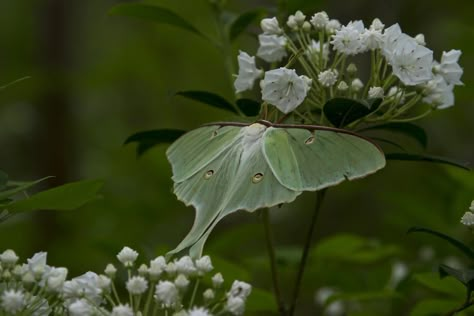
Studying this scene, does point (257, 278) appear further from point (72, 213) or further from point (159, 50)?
point (159, 50)

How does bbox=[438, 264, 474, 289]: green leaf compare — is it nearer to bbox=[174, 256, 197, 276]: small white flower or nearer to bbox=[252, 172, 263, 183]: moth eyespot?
bbox=[252, 172, 263, 183]: moth eyespot

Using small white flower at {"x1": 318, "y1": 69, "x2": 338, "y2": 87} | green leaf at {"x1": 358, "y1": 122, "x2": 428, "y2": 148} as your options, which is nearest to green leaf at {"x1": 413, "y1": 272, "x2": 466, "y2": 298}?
green leaf at {"x1": 358, "y1": 122, "x2": 428, "y2": 148}

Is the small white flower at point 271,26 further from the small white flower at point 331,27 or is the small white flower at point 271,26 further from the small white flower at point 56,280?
the small white flower at point 56,280

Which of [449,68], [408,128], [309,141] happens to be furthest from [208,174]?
[449,68]

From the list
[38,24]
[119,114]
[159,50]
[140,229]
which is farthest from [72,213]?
[38,24]

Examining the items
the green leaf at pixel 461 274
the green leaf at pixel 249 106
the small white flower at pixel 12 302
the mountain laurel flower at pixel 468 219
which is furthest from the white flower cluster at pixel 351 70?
the small white flower at pixel 12 302
